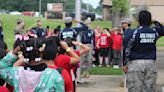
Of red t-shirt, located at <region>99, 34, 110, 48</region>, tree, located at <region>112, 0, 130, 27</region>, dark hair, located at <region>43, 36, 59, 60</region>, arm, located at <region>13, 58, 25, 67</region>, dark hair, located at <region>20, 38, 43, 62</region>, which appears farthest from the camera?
tree, located at <region>112, 0, 130, 27</region>

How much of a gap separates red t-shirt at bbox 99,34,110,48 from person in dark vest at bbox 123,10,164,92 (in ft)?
39.4

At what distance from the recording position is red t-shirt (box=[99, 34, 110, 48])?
20.7 m

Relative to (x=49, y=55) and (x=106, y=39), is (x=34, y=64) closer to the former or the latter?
(x=49, y=55)

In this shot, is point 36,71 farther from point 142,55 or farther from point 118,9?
point 118,9

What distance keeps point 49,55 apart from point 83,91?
335 inches

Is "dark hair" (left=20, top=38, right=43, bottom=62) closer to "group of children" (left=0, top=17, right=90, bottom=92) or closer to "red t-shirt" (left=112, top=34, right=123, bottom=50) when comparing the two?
"group of children" (left=0, top=17, right=90, bottom=92)

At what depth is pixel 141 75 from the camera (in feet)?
28.0

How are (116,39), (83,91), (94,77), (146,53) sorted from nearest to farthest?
(146,53)
(83,91)
(94,77)
(116,39)

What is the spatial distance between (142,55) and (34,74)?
3.52 meters

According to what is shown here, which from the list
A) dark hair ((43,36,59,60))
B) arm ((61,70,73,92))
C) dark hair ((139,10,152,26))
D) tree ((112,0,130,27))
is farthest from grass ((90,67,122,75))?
tree ((112,0,130,27))

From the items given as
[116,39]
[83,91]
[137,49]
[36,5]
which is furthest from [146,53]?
[36,5]

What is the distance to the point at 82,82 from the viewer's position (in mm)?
15539

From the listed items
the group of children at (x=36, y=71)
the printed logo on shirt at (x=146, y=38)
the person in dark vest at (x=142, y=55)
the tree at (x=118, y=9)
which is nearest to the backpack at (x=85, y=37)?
the person in dark vest at (x=142, y=55)

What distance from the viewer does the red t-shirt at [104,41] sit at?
2066cm
